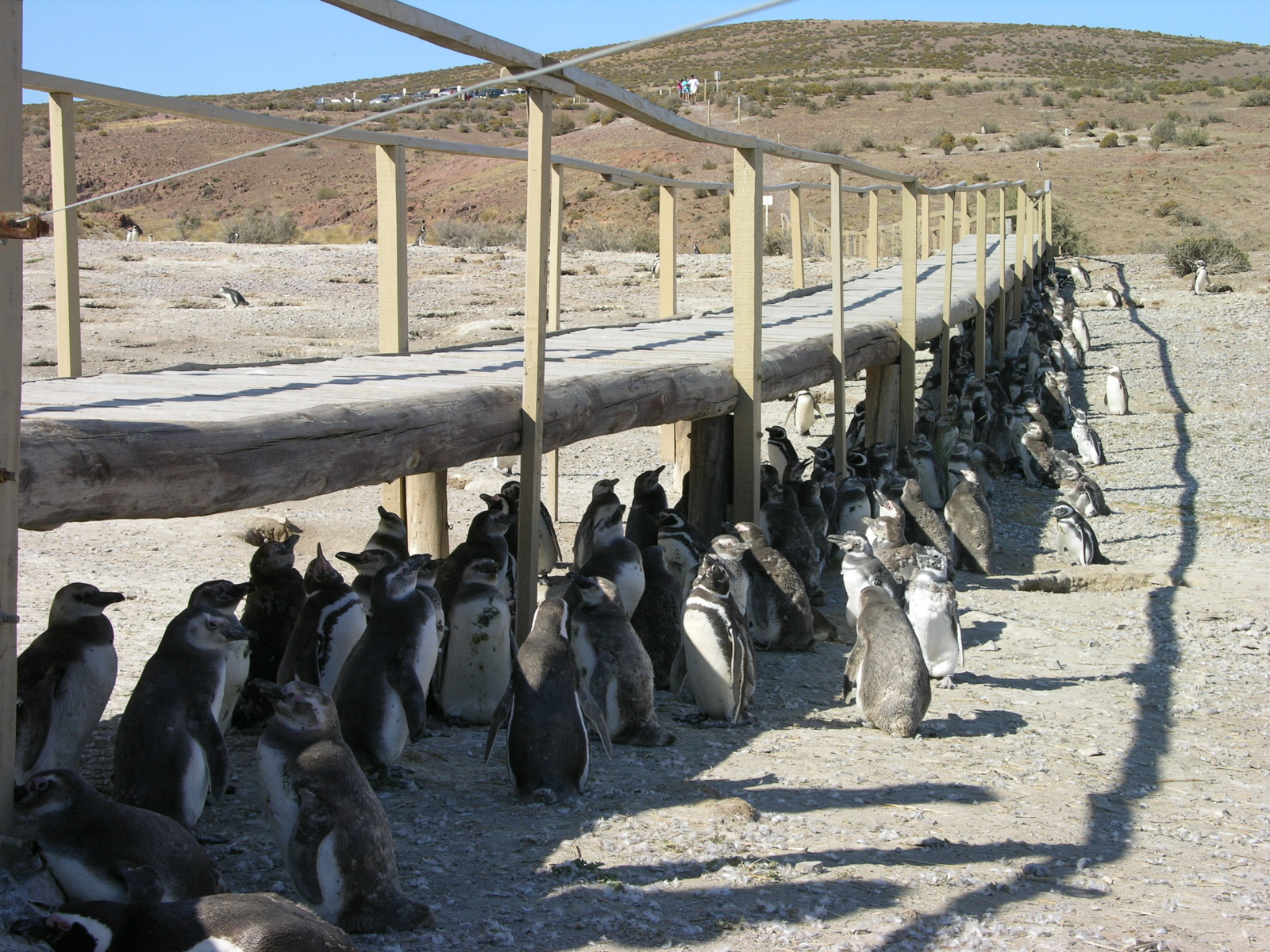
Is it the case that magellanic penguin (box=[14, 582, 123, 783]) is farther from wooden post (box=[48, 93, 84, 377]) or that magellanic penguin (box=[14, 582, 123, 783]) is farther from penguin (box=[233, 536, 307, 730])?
wooden post (box=[48, 93, 84, 377])

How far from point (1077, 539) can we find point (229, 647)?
5805 mm

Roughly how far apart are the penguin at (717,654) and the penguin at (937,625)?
0.95 m

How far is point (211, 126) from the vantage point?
196 feet

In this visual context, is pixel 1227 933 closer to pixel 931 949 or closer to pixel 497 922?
pixel 931 949

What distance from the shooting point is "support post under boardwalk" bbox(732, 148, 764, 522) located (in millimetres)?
6594

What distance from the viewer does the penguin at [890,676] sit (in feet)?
16.2

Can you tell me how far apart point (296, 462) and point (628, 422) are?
88.3 inches

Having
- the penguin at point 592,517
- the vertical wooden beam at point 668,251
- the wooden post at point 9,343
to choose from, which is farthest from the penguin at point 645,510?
the wooden post at point 9,343

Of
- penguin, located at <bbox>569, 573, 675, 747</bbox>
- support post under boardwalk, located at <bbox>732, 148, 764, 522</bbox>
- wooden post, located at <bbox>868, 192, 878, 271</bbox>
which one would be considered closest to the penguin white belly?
penguin, located at <bbox>569, 573, 675, 747</bbox>

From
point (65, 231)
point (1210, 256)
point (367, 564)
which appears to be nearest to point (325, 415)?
point (367, 564)

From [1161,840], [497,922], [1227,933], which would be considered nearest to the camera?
[497,922]

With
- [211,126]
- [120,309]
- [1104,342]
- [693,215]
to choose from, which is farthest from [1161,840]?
[211,126]

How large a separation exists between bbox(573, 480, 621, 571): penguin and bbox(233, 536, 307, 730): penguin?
1605 mm

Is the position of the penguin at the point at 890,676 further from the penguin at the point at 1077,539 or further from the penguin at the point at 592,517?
the penguin at the point at 1077,539
